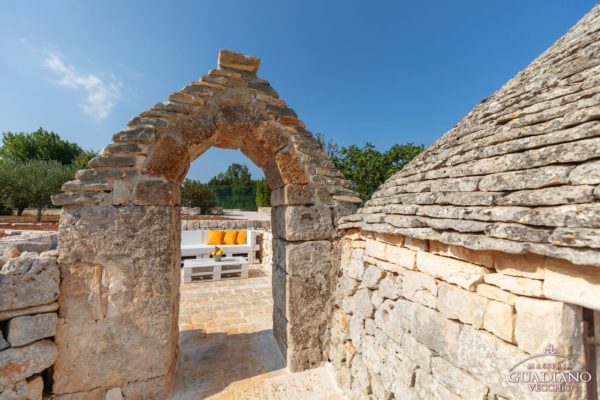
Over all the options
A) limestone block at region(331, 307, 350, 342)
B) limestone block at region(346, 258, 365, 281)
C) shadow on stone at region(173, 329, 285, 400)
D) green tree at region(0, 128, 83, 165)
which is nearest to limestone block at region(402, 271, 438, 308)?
limestone block at region(346, 258, 365, 281)

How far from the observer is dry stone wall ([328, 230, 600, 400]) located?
1306 millimetres

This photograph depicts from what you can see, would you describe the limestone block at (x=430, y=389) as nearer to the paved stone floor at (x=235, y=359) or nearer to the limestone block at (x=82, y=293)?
the paved stone floor at (x=235, y=359)

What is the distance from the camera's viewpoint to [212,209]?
23.3m

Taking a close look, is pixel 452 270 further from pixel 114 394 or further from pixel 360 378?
pixel 114 394

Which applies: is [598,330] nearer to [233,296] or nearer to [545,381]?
[545,381]

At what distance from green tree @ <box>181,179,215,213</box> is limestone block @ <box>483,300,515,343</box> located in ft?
71.7

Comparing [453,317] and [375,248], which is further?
[375,248]

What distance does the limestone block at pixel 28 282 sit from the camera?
2.26m

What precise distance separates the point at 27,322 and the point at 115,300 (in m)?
0.64

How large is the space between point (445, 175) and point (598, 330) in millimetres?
1298

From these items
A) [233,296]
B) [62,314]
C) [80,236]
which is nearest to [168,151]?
[80,236]

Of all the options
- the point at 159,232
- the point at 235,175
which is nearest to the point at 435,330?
the point at 159,232

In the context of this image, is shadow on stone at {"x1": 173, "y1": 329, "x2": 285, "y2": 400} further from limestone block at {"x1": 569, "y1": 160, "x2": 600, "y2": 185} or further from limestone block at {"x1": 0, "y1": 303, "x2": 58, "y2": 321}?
limestone block at {"x1": 569, "y1": 160, "x2": 600, "y2": 185}

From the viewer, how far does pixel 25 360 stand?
7.55 feet
